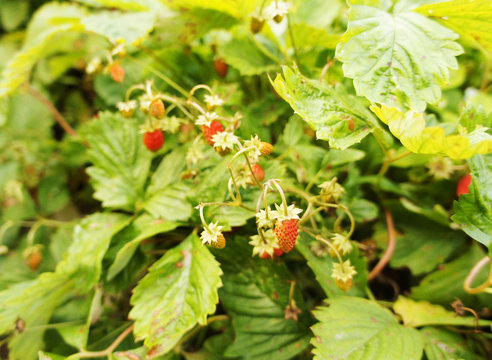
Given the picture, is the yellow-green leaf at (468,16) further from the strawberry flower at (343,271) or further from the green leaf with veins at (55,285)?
the green leaf with veins at (55,285)

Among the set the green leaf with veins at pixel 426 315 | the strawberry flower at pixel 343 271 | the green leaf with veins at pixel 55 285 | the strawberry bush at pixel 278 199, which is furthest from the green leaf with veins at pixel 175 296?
the green leaf with veins at pixel 426 315

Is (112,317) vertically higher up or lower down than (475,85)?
lower down

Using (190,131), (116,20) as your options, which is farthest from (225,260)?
(116,20)

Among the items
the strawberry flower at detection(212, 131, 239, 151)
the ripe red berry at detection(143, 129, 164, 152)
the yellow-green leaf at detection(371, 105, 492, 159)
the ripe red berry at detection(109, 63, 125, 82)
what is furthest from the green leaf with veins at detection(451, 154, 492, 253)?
the ripe red berry at detection(109, 63, 125, 82)

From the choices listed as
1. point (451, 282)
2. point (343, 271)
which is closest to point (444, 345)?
point (451, 282)

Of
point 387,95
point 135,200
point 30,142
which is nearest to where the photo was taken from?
point 387,95

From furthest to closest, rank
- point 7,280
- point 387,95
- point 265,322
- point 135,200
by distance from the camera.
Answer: point 7,280
point 135,200
point 265,322
point 387,95

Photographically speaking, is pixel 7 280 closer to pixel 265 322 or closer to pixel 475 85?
pixel 265 322

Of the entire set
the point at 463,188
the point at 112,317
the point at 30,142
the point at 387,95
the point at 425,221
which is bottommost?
the point at 112,317

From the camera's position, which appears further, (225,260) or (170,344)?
(225,260)
